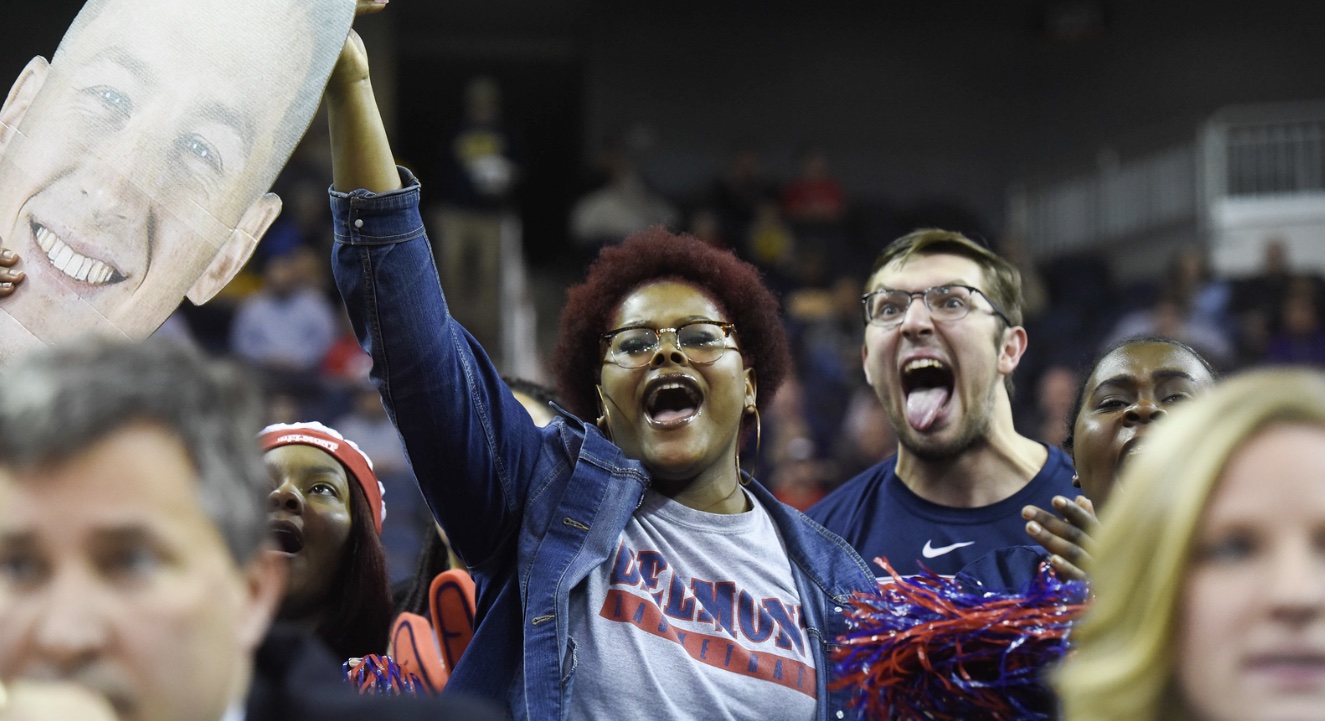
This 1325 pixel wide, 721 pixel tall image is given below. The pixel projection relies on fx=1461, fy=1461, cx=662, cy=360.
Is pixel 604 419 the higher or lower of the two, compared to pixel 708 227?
lower

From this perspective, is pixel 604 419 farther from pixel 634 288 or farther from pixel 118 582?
pixel 118 582

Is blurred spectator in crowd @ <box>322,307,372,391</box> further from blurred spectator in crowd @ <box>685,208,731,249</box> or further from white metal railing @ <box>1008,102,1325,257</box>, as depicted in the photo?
white metal railing @ <box>1008,102,1325,257</box>

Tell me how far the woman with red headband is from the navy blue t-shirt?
104 cm

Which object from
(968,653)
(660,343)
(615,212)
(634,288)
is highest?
(615,212)

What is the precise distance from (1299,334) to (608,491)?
26.2ft

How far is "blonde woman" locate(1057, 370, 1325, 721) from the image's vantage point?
1.28 m

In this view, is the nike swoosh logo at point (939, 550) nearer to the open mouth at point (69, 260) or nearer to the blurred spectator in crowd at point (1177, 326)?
Answer: the open mouth at point (69, 260)

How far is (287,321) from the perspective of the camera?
8.07m

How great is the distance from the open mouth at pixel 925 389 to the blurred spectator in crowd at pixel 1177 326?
19.4ft

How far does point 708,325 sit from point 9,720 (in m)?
→ 1.60

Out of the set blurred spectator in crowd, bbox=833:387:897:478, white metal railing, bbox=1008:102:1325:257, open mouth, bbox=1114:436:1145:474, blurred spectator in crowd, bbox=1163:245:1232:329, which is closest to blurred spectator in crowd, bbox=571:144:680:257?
blurred spectator in crowd, bbox=833:387:897:478

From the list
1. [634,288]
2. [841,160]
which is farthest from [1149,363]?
[841,160]

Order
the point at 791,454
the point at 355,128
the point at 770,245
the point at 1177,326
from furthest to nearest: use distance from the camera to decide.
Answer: the point at 770,245
the point at 1177,326
the point at 791,454
the point at 355,128

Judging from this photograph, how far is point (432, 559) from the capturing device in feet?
11.3
